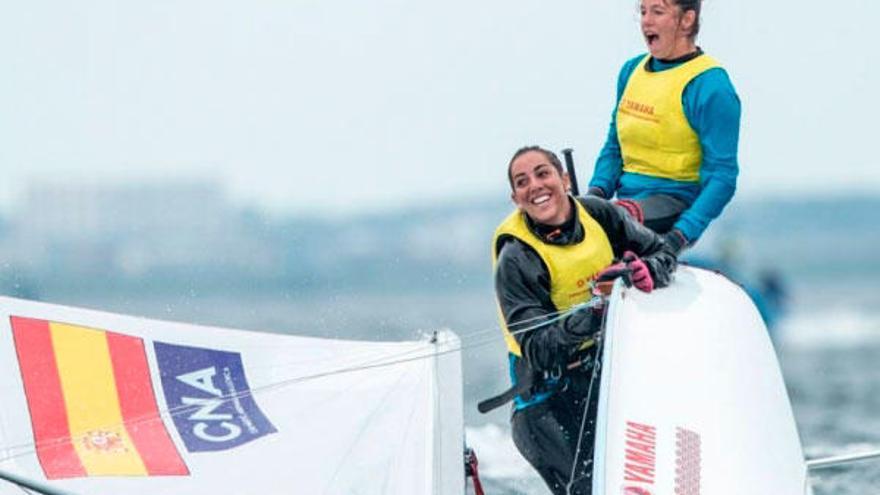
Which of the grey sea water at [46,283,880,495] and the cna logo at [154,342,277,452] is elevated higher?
the grey sea water at [46,283,880,495]

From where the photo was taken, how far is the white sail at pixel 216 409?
4.54 m

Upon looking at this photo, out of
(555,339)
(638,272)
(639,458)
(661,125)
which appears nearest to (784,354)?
(661,125)

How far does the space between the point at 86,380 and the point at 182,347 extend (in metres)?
0.31

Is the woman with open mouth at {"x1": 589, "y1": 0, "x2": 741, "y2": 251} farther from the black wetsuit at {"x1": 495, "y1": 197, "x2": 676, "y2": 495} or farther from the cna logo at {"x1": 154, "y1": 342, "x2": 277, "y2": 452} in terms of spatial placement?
the cna logo at {"x1": 154, "y1": 342, "x2": 277, "y2": 452}

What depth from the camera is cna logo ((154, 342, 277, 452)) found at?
4.73 meters

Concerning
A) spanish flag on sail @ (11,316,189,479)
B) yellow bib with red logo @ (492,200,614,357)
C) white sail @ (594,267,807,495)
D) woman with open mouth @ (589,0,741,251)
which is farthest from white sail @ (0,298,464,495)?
woman with open mouth @ (589,0,741,251)

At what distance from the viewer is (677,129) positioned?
17.8 feet

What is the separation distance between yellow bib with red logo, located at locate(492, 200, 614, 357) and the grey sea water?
0.23 metres

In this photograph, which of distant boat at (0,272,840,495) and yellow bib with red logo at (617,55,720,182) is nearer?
distant boat at (0,272,840,495)

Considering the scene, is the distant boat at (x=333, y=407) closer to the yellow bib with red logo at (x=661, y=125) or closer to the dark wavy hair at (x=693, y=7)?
the yellow bib with red logo at (x=661, y=125)

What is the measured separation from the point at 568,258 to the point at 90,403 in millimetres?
1263

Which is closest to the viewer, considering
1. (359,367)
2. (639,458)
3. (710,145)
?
(639,458)

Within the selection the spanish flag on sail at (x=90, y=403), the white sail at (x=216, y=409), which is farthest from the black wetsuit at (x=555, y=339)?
the spanish flag on sail at (x=90, y=403)

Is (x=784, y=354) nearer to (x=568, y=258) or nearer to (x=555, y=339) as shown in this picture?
(x=568, y=258)
